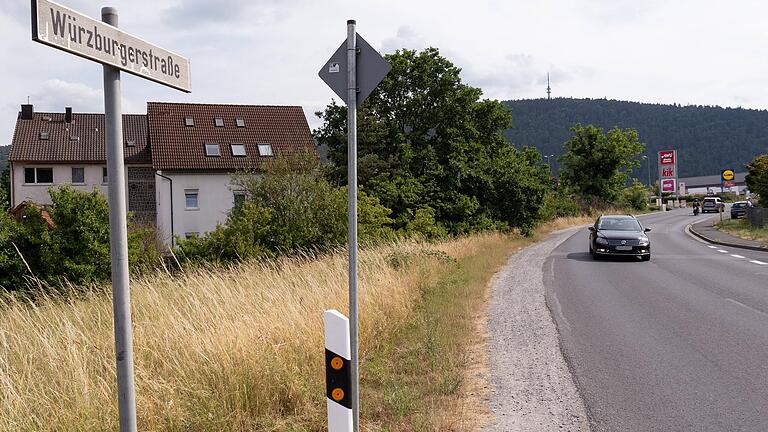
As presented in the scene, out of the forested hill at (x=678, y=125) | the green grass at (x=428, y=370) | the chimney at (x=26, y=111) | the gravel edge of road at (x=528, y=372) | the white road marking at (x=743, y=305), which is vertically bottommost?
the white road marking at (x=743, y=305)

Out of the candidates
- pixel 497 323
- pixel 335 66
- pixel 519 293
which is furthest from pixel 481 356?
pixel 519 293

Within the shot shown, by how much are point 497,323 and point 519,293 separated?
395 centimetres

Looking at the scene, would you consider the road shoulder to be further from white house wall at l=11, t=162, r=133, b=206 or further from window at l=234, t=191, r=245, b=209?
white house wall at l=11, t=162, r=133, b=206

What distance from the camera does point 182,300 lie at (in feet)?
25.9

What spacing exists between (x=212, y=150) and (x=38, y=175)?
1445 centimetres

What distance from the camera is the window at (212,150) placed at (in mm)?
46156

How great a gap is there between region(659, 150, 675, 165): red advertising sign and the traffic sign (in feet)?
256

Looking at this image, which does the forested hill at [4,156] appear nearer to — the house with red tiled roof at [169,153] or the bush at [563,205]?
the house with red tiled roof at [169,153]

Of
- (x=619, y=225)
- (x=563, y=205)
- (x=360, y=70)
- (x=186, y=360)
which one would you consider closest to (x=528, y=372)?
(x=186, y=360)

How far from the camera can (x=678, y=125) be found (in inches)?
7234

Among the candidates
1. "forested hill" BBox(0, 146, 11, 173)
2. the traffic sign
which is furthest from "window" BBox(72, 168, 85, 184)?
the traffic sign

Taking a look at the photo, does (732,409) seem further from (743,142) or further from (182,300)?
(743,142)

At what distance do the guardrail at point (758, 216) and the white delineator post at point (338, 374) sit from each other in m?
39.2

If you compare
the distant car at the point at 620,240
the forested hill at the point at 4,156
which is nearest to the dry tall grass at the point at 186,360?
the distant car at the point at 620,240
